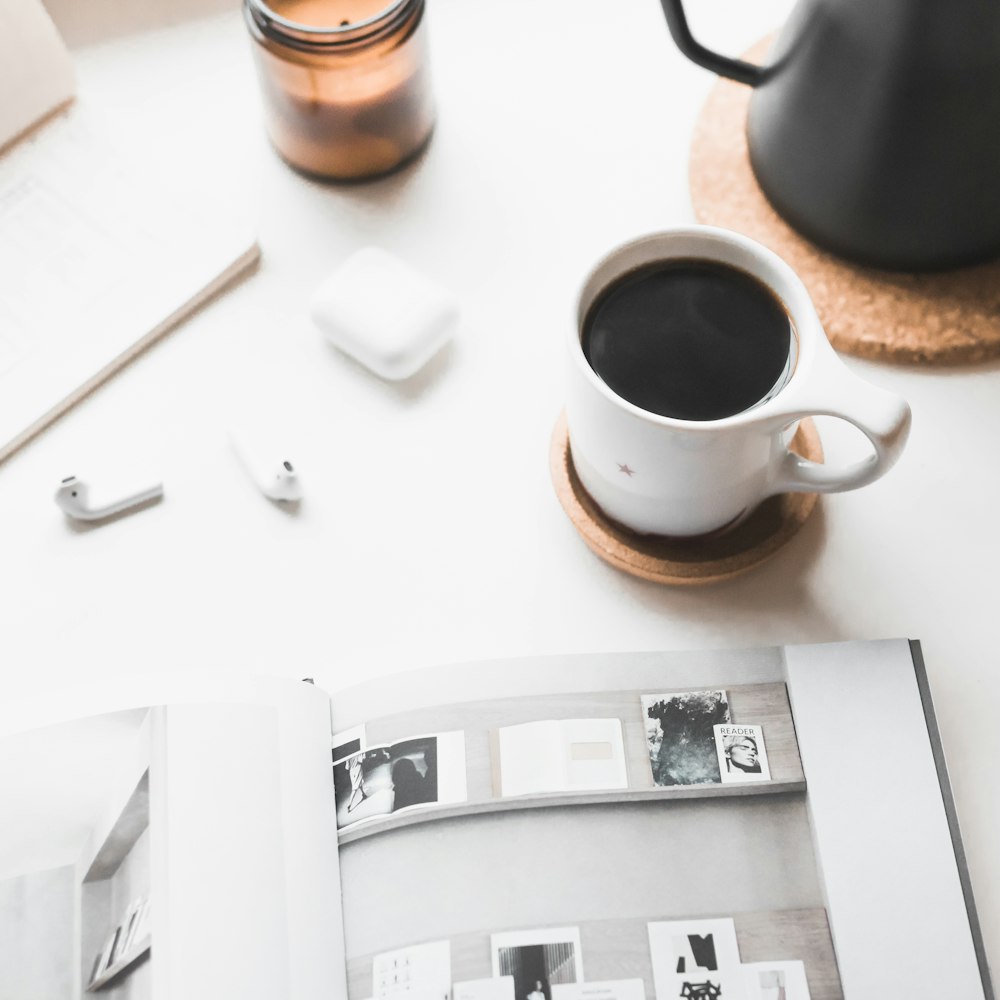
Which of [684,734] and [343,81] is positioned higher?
[343,81]

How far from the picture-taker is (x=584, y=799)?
42 cm

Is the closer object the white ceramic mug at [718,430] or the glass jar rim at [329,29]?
the white ceramic mug at [718,430]

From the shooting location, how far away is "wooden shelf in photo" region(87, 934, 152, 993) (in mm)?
386

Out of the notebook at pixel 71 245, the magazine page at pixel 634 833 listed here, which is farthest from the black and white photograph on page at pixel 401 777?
the notebook at pixel 71 245

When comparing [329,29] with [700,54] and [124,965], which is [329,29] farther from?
[124,965]

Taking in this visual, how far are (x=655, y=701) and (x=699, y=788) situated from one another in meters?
0.04

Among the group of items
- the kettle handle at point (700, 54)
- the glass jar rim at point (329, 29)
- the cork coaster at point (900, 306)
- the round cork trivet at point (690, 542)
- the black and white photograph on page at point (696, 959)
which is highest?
the glass jar rim at point (329, 29)

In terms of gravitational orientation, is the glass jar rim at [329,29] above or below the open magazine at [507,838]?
above

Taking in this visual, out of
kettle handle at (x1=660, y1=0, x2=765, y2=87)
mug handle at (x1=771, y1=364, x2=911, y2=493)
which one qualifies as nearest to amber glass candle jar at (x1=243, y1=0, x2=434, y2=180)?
kettle handle at (x1=660, y1=0, x2=765, y2=87)

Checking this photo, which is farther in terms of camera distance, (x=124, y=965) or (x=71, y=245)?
(x=71, y=245)

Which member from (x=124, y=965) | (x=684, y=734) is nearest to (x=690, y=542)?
(x=684, y=734)

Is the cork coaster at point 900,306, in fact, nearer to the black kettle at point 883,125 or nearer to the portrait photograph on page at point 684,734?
the black kettle at point 883,125

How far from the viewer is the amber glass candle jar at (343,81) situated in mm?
490

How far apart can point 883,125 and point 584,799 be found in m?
0.31
